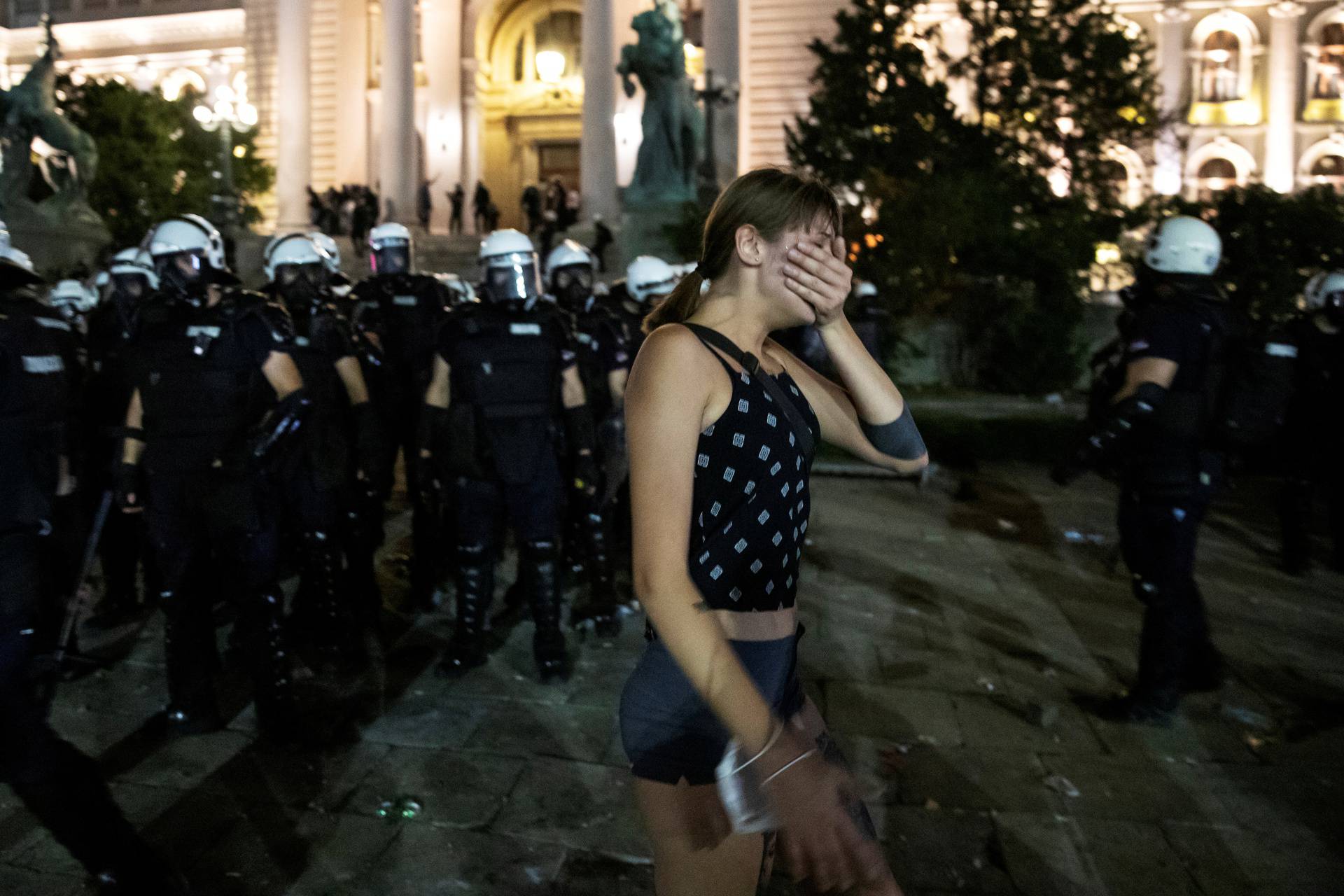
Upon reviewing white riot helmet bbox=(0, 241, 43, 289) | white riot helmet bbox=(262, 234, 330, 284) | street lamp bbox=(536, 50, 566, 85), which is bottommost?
white riot helmet bbox=(0, 241, 43, 289)

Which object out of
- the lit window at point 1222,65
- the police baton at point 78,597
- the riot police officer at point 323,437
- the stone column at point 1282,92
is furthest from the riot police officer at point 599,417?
the lit window at point 1222,65

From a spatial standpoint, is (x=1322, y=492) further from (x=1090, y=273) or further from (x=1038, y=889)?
(x=1090, y=273)

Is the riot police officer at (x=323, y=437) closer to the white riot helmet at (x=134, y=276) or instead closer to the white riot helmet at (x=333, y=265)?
the white riot helmet at (x=333, y=265)

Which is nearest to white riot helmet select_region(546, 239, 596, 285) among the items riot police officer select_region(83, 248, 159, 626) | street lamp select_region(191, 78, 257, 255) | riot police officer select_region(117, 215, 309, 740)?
riot police officer select_region(83, 248, 159, 626)

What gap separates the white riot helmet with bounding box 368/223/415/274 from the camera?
22.7 ft

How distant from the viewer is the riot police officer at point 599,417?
6.13 metres

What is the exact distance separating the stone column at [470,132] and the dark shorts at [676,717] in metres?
35.0

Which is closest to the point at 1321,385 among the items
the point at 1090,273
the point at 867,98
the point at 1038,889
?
the point at 1038,889

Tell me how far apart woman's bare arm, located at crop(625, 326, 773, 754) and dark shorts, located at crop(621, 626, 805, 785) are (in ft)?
0.69

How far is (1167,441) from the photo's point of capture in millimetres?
4426

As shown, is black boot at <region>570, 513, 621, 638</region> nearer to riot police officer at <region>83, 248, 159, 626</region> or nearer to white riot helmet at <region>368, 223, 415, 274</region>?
white riot helmet at <region>368, 223, 415, 274</region>

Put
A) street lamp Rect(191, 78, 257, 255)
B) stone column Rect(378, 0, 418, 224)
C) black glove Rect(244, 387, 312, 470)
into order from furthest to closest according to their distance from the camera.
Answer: stone column Rect(378, 0, 418, 224)
street lamp Rect(191, 78, 257, 255)
black glove Rect(244, 387, 312, 470)

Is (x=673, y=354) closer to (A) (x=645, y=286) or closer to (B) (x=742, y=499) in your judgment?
(B) (x=742, y=499)

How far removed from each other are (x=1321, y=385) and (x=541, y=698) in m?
4.97
